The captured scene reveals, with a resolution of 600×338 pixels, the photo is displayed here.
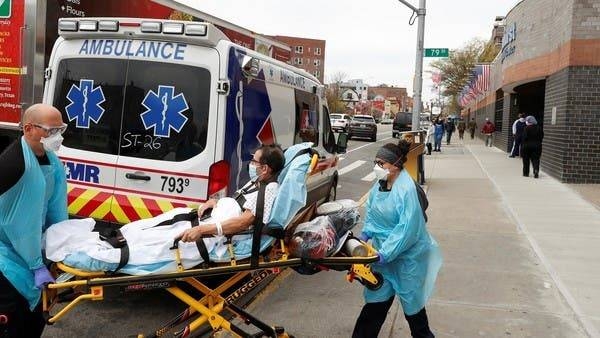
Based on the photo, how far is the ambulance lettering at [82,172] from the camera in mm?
5168

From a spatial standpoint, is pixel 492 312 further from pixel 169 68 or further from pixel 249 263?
pixel 169 68

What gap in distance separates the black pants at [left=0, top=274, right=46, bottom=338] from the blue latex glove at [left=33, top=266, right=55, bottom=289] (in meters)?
0.15

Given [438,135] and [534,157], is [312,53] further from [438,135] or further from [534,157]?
[534,157]

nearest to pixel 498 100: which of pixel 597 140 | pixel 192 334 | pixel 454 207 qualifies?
pixel 597 140

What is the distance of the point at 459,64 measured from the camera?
225 ft

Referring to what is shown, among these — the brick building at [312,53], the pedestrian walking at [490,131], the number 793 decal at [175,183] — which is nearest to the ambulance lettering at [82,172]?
the number 793 decal at [175,183]

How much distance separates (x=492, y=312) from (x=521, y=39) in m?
17.6

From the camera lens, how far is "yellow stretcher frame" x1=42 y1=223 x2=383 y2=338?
3.20 metres

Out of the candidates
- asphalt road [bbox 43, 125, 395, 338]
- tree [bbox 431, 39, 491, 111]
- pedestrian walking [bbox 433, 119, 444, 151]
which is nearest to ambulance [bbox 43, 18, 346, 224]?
asphalt road [bbox 43, 125, 395, 338]

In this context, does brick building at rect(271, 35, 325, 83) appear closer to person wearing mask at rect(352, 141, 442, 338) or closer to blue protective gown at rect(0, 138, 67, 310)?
person wearing mask at rect(352, 141, 442, 338)

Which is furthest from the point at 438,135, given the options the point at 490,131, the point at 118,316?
the point at 118,316

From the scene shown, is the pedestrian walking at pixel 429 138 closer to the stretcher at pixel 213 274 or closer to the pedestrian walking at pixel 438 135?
the pedestrian walking at pixel 438 135

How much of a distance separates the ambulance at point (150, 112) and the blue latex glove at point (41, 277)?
1754 millimetres

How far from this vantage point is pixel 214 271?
3.30 meters
